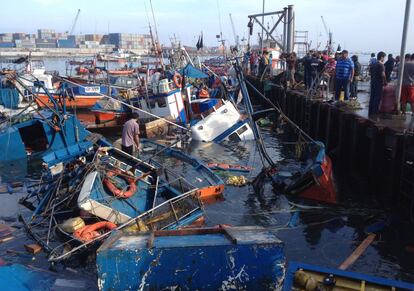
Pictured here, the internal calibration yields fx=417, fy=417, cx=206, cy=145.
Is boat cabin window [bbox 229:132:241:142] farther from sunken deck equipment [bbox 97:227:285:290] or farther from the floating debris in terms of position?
sunken deck equipment [bbox 97:227:285:290]

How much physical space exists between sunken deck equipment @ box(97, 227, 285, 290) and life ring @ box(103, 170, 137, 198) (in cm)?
370

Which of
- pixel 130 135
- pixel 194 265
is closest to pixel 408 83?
pixel 130 135

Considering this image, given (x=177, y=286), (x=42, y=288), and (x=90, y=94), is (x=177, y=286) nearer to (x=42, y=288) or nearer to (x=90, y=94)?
(x=42, y=288)

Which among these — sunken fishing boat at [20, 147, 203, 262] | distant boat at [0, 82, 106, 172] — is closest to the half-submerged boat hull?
sunken fishing boat at [20, 147, 203, 262]

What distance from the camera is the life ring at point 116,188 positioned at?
8664mm

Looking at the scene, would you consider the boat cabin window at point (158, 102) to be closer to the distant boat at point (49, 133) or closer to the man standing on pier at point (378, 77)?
the distant boat at point (49, 133)

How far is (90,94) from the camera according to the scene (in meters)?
26.5

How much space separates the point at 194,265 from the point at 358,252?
514 centimetres

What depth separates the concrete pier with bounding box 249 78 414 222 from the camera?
34.4 ft

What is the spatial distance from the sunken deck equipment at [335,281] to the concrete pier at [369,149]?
573 cm

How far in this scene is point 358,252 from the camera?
876 centimetres

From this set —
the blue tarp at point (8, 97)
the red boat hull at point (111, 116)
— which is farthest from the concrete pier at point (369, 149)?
the blue tarp at point (8, 97)

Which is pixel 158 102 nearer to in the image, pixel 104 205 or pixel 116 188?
pixel 116 188

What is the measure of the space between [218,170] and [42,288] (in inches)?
331
